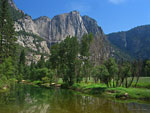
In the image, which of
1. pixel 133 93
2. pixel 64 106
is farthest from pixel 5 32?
pixel 133 93

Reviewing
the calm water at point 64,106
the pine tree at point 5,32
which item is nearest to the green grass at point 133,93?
the calm water at point 64,106

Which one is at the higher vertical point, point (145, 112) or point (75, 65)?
point (75, 65)

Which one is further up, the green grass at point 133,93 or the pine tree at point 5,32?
the pine tree at point 5,32

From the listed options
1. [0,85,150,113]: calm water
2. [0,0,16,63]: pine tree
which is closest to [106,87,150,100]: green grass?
[0,85,150,113]: calm water

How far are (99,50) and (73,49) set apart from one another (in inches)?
457

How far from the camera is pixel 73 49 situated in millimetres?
56156

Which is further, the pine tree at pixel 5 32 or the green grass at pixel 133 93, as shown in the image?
the pine tree at pixel 5 32

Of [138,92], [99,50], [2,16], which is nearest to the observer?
[138,92]

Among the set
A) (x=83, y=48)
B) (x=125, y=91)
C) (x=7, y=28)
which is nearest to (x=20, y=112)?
(x=125, y=91)

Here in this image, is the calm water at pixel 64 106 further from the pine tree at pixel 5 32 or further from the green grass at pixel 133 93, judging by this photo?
the pine tree at pixel 5 32

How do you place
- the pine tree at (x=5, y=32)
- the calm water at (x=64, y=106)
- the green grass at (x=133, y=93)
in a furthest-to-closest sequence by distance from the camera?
1. the pine tree at (x=5, y=32)
2. the green grass at (x=133, y=93)
3. the calm water at (x=64, y=106)

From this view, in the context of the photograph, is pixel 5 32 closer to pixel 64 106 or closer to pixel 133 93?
pixel 64 106

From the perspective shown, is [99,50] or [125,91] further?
[99,50]

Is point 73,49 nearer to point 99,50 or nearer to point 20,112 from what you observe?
point 99,50
